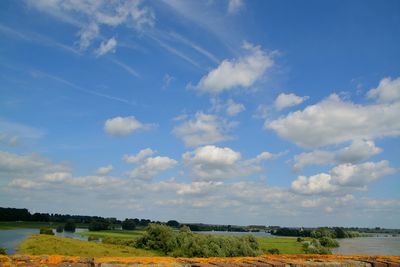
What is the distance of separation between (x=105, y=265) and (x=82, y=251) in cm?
5590

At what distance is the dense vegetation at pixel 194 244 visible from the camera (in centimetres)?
6731

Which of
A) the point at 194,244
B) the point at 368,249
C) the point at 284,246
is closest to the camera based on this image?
the point at 194,244

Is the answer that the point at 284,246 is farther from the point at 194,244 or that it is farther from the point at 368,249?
the point at 194,244

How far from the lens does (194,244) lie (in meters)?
72.3

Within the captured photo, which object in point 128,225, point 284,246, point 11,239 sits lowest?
point 11,239

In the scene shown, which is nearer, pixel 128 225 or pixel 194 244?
pixel 194 244

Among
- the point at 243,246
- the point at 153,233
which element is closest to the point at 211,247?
the point at 243,246

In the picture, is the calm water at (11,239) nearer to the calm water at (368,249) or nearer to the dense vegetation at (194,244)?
the dense vegetation at (194,244)

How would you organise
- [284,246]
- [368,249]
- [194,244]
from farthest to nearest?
[284,246] → [368,249] → [194,244]

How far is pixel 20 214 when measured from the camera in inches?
7072

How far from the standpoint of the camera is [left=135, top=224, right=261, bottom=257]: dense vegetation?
67.3 m

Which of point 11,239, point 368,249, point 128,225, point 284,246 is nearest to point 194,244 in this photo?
point 284,246

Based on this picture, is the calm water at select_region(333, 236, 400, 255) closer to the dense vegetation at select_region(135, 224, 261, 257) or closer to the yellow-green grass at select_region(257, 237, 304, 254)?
the yellow-green grass at select_region(257, 237, 304, 254)

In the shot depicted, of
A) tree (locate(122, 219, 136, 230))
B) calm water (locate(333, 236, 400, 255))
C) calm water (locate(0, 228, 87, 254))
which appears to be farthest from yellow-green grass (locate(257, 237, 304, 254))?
tree (locate(122, 219, 136, 230))
